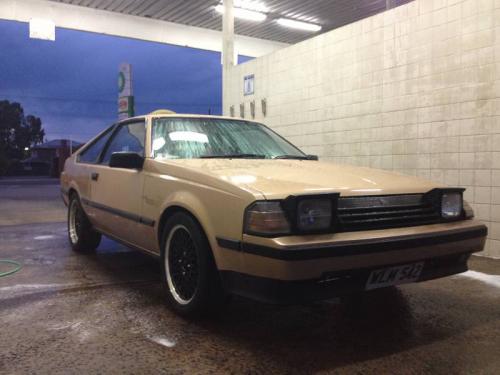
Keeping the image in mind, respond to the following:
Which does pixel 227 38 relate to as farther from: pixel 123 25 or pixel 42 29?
pixel 42 29

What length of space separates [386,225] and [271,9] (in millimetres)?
9096

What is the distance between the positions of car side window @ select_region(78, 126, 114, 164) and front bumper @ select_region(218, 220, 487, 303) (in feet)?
8.73

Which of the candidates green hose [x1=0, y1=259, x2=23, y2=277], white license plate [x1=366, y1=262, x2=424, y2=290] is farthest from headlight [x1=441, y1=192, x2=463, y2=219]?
green hose [x1=0, y1=259, x2=23, y2=277]

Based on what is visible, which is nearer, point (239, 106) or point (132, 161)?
point (132, 161)

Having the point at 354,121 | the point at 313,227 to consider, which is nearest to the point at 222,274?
the point at 313,227

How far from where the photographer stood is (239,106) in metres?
9.53

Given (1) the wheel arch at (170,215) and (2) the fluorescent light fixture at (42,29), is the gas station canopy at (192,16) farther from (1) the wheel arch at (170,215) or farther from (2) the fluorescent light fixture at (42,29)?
(1) the wheel arch at (170,215)

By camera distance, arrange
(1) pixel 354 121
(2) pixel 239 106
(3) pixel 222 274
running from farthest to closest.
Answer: (2) pixel 239 106 < (1) pixel 354 121 < (3) pixel 222 274

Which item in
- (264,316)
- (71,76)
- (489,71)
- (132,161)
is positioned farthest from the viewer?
(71,76)

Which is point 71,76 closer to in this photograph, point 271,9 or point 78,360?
point 271,9

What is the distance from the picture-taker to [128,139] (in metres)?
4.35

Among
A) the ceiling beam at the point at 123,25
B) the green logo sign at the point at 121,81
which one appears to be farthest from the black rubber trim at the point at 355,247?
the ceiling beam at the point at 123,25

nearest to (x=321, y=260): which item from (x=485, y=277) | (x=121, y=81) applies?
(x=485, y=277)

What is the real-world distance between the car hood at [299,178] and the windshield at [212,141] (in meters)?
0.27
